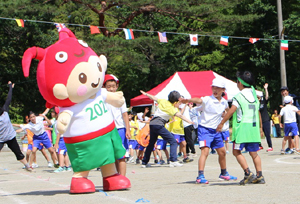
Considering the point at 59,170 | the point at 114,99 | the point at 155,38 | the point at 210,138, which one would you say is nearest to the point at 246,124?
the point at 210,138

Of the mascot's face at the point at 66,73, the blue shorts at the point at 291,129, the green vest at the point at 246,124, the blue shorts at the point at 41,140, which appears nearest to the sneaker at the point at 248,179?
the green vest at the point at 246,124

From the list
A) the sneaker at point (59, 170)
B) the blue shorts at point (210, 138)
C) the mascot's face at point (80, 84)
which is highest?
the mascot's face at point (80, 84)

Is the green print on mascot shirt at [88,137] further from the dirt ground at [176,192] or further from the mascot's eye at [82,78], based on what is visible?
the dirt ground at [176,192]

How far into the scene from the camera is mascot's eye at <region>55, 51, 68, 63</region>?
7.44m

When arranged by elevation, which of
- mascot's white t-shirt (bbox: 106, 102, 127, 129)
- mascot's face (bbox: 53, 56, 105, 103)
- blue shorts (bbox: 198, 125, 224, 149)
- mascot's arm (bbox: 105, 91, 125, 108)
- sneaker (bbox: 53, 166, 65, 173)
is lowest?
sneaker (bbox: 53, 166, 65, 173)

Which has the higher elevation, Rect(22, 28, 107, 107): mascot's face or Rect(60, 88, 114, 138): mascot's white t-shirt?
Rect(22, 28, 107, 107): mascot's face

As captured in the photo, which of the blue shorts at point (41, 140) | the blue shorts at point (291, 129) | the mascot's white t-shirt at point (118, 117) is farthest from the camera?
the blue shorts at point (291, 129)

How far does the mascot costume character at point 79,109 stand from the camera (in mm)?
7379

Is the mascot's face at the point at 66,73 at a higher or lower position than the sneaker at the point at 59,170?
higher

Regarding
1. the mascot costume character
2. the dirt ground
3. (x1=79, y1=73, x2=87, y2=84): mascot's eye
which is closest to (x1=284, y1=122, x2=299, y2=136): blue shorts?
the dirt ground

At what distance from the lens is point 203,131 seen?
28.6 feet

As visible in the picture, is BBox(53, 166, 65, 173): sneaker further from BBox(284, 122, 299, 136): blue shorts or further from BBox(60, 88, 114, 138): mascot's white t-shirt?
BBox(284, 122, 299, 136): blue shorts

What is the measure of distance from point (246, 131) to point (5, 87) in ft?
102

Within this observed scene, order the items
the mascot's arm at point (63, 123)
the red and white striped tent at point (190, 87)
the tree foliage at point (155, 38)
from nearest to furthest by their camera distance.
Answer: the mascot's arm at point (63, 123) → the red and white striped tent at point (190, 87) → the tree foliage at point (155, 38)
